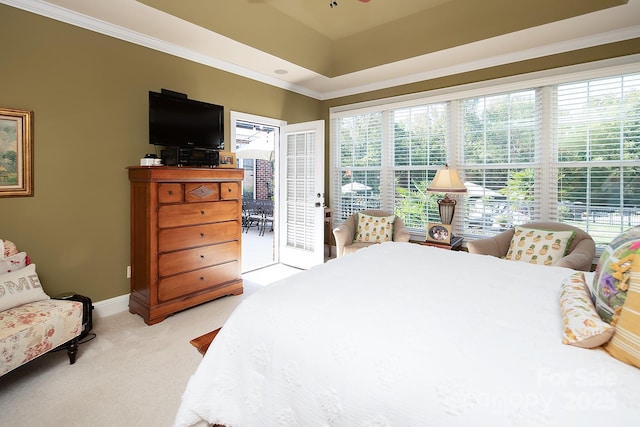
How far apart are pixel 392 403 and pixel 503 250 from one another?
3.09 meters

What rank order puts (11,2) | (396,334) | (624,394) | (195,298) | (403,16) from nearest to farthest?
(624,394) < (396,334) < (11,2) < (195,298) < (403,16)

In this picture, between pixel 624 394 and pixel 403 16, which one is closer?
pixel 624 394

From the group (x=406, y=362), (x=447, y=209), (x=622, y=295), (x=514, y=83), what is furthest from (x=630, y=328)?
(x=514, y=83)

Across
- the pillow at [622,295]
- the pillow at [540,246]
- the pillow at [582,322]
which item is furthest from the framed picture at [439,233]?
the pillow at [622,295]

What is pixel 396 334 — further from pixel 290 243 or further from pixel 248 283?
pixel 290 243

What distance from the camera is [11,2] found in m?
2.48

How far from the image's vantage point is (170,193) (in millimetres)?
3010

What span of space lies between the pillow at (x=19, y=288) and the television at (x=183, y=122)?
4.95 ft

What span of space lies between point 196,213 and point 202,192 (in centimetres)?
22

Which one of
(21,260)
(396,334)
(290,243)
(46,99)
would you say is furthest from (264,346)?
(290,243)

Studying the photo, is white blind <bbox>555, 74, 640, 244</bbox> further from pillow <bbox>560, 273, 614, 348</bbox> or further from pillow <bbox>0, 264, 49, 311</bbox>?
pillow <bbox>0, 264, 49, 311</bbox>

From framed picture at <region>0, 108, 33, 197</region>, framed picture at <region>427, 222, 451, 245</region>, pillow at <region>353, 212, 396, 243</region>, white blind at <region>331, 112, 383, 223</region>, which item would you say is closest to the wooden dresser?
framed picture at <region>0, 108, 33, 197</region>

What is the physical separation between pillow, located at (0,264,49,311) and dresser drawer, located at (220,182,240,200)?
5.43 ft

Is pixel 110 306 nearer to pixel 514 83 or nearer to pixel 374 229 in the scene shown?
pixel 374 229
